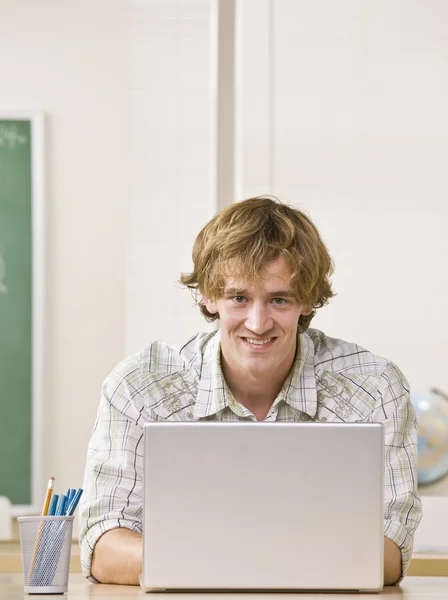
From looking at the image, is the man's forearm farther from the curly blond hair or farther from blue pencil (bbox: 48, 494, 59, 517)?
the curly blond hair

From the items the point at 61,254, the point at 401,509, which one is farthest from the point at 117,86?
the point at 401,509

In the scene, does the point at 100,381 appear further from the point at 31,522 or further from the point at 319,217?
the point at 31,522

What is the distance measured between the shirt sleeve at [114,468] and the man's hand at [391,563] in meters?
0.46

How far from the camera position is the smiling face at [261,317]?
1.87m

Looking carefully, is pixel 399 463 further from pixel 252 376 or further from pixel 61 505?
pixel 61 505

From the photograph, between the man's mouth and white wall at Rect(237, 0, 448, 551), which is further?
white wall at Rect(237, 0, 448, 551)

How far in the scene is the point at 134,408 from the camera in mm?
1925

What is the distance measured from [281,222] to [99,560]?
0.76 m

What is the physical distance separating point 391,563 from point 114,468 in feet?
1.80

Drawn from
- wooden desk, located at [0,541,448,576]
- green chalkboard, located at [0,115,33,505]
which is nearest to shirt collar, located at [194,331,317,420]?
wooden desk, located at [0,541,448,576]

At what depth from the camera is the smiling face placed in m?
1.87

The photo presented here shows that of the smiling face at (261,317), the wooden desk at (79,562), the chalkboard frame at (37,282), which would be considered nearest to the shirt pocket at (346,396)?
the smiling face at (261,317)

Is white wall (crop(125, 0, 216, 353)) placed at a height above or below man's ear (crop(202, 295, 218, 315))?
above

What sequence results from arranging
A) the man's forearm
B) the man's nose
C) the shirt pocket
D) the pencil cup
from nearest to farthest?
the pencil cup < the man's forearm < the man's nose < the shirt pocket
